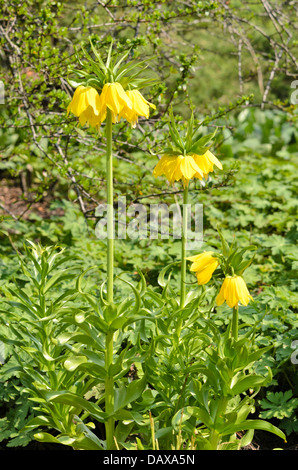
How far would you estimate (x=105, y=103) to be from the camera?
1.40 m

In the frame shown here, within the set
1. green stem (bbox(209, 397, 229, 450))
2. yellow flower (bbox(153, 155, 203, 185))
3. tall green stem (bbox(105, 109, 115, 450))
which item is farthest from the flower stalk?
green stem (bbox(209, 397, 229, 450))

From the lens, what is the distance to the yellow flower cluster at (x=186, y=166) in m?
1.57

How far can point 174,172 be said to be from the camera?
1.59 metres

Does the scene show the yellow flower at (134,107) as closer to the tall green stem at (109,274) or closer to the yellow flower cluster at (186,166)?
the tall green stem at (109,274)

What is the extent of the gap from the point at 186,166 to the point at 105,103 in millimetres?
321

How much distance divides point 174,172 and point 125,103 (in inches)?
11.3

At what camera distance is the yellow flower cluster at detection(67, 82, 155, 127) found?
1396 millimetres

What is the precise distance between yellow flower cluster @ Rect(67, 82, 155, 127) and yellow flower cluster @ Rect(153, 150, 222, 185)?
190 millimetres

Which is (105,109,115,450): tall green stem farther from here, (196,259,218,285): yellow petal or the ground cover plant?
(196,259,218,285): yellow petal

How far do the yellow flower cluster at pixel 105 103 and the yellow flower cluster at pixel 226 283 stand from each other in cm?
46

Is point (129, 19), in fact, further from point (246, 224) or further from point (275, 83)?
point (275, 83)

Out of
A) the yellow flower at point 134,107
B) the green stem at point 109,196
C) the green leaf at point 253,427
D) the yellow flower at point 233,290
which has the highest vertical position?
the yellow flower at point 134,107

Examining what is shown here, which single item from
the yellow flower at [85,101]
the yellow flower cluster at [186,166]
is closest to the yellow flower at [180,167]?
the yellow flower cluster at [186,166]

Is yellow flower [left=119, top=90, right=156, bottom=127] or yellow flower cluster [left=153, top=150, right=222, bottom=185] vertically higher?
yellow flower [left=119, top=90, right=156, bottom=127]
